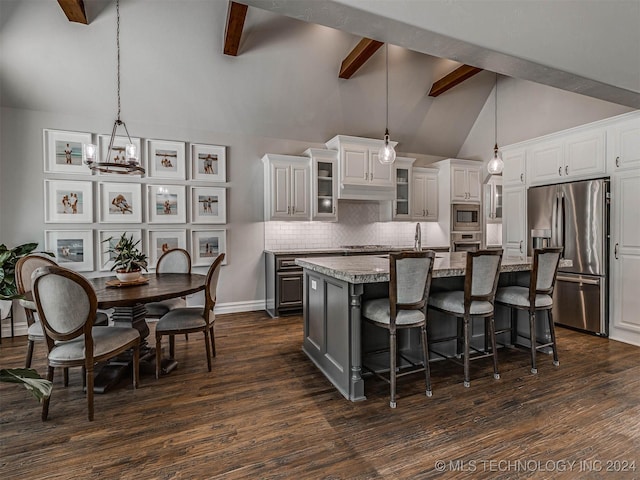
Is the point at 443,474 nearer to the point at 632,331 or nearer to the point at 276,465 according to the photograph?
the point at 276,465

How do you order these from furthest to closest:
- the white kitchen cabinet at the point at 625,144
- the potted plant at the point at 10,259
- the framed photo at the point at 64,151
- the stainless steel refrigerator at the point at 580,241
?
the framed photo at the point at 64,151 < the stainless steel refrigerator at the point at 580,241 < the white kitchen cabinet at the point at 625,144 < the potted plant at the point at 10,259

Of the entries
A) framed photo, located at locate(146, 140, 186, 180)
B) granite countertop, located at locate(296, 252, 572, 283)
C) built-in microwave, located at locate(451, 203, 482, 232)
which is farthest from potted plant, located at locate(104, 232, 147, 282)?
built-in microwave, located at locate(451, 203, 482, 232)

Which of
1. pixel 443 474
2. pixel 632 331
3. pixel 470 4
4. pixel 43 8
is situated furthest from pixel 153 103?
pixel 632 331

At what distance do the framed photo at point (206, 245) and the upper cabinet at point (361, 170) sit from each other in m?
1.93

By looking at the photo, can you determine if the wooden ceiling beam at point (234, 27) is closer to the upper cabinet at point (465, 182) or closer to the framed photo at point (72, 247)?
the framed photo at point (72, 247)

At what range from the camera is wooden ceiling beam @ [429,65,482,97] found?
15.3ft

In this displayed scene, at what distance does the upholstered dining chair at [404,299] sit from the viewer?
233 centimetres

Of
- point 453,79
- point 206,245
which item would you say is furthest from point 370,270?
point 453,79

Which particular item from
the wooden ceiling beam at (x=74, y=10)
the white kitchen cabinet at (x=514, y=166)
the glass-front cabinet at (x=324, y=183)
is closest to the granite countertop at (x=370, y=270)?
the white kitchen cabinet at (x=514, y=166)

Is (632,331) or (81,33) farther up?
(81,33)

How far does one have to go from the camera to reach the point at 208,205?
16.1 feet

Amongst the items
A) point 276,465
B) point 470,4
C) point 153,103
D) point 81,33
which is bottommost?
point 276,465

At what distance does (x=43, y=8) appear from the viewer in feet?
10.8

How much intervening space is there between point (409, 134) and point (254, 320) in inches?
160
